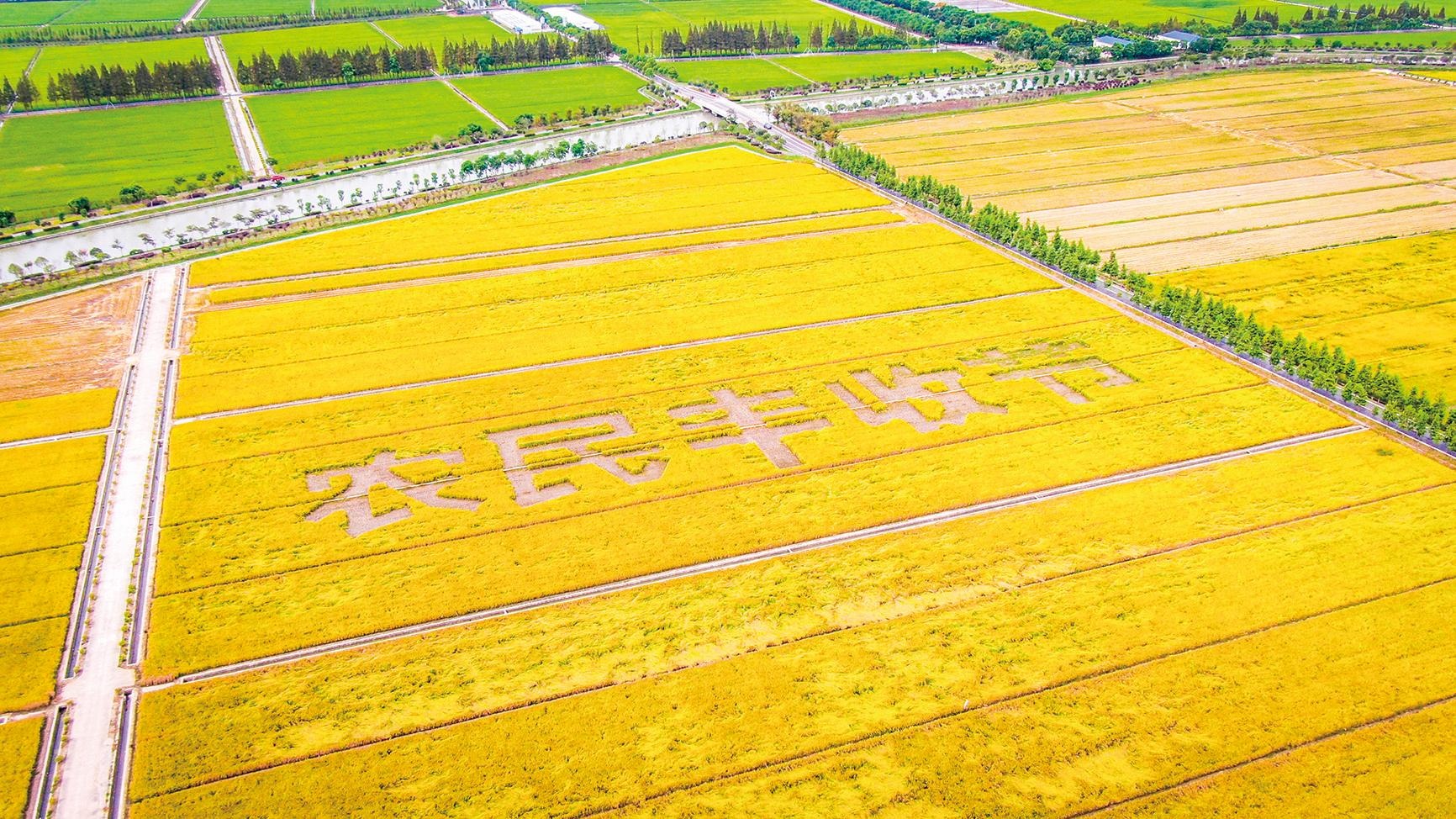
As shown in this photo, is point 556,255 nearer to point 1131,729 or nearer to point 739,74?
point 1131,729

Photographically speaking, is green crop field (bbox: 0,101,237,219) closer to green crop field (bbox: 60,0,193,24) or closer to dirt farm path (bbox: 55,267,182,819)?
dirt farm path (bbox: 55,267,182,819)

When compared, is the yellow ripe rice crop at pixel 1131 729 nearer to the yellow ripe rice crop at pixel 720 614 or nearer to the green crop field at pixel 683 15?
the yellow ripe rice crop at pixel 720 614

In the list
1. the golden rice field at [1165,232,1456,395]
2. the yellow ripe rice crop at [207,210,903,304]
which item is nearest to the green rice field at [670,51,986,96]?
the yellow ripe rice crop at [207,210,903,304]

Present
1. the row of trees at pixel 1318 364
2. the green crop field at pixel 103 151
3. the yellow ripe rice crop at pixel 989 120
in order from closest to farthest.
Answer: the row of trees at pixel 1318 364 → the green crop field at pixel 103 151 → the yellow ripe rice crop at pixel 989 120

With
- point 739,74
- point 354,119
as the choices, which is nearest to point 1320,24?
point 739,74

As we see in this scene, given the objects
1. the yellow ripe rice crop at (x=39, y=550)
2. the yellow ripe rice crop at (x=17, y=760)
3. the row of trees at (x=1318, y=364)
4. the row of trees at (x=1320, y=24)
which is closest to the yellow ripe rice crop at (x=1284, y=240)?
the row of trees at (x=1318, y=364)

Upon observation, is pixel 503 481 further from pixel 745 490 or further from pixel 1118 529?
pixel 1118 529

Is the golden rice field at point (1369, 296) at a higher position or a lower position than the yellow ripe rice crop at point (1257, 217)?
lower

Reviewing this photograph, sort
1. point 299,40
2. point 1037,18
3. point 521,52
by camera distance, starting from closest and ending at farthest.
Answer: point 521,52 → point 299,40 → point 1037,18
